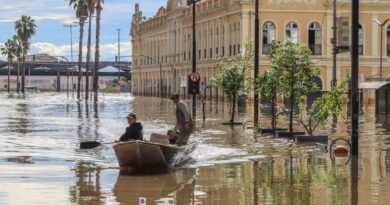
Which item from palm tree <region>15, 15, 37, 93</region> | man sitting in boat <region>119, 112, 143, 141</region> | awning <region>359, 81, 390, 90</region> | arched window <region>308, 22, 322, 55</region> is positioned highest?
palm tree <region>15, 15, 37, 93</region>

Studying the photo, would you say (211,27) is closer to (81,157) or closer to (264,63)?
(264,63)

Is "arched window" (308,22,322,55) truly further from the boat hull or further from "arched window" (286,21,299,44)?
the boat hull

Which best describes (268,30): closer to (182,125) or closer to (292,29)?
(292,29)

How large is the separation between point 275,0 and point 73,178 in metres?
71.0


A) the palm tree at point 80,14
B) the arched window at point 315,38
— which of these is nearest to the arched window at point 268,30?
the arched window at point 315,38

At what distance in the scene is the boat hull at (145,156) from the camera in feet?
61.5

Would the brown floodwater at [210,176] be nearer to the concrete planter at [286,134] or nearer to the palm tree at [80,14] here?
the concrete planter at [286,134]

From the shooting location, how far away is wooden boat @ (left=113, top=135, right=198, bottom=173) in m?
18.7

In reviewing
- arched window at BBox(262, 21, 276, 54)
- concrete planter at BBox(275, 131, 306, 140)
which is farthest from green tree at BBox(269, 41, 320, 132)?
arched window at BBox(262, 21, 276, 54)

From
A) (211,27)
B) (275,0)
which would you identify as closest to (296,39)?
(275,0)

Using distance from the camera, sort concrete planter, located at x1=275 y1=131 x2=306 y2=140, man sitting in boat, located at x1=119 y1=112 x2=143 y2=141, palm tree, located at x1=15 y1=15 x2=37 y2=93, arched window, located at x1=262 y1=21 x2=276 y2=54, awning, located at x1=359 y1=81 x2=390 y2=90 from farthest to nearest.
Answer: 1. palm tree, located at x1=15 y1=15 x2=37 y2=93
2. arched window, located at x1=262 y1=21 x2=276 y2=54
3. awning, located at x1=359 y1=81 x2=390 y2=90
4. concrete planter, located at x1=275 y1=131 x2=306 y2=140
5. man sitting in boat, located at x1=119 y1=112 x2=143 y2=141

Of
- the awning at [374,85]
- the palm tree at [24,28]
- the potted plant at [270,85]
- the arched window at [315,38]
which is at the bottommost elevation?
the potted plant at [270,85]

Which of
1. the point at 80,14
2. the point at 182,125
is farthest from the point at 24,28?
the point at 182,125

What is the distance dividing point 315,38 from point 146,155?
7087 centimetres
